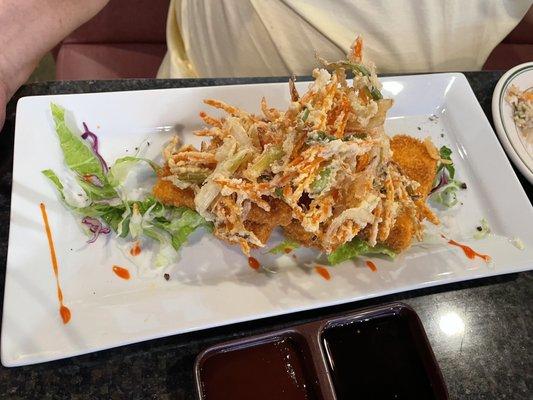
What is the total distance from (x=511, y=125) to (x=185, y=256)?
1269 mm

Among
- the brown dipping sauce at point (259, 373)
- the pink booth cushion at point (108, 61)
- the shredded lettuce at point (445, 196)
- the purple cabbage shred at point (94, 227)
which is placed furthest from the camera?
the pink booth cushion at point (108, 61)

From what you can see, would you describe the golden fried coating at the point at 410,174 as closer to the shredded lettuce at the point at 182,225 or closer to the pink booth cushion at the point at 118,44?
the shredded lettuce at the point at 182,225

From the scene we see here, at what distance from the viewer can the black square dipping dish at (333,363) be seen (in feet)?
3.77

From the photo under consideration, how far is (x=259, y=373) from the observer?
1.17m

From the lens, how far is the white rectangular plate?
1.20 m

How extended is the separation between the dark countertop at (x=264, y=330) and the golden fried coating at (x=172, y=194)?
37cm

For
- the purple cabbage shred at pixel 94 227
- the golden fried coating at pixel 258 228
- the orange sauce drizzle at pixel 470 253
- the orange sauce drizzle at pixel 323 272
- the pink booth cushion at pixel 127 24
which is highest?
the pink booth cushion at pixel 127 24

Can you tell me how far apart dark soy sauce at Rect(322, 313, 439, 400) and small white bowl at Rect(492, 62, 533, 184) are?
83 centimetres

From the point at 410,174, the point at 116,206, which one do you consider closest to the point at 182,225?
the point at 116,206

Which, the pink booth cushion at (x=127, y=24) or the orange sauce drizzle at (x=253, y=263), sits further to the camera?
the pink booth cushion at (x=127, y=24)

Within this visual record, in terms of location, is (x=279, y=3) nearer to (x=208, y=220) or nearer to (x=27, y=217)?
(x=208, y=220)

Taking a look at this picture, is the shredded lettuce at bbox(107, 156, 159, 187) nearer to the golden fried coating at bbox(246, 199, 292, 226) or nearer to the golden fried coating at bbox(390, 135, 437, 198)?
the golden fried coating at bbox(246, 199, 292, 226)

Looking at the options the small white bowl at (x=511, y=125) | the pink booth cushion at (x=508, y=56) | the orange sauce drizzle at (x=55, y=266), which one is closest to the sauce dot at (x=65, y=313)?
the orange sauce drizzle at (x=55, y=266)

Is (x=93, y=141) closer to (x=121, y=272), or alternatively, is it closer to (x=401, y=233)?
(x=121, y=272)
